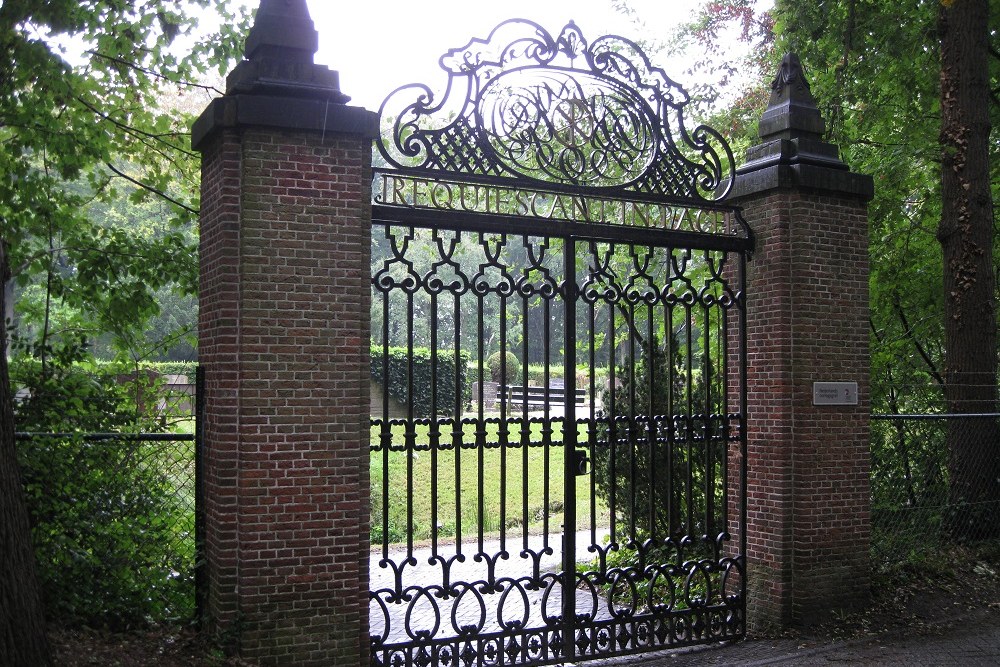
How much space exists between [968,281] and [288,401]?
7.86 meters

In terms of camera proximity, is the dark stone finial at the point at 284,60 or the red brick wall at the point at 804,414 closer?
the dark stone finial at the point at 284,60

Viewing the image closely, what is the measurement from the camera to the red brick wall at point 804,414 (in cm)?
794

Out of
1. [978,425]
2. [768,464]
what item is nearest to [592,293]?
[768,464]

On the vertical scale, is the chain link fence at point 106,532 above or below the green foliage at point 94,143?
below

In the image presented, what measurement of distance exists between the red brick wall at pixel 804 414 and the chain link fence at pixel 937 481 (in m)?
Answer: 1.84

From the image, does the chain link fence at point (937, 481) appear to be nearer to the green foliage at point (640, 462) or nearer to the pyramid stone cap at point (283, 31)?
the green foliage at point (640, 462)

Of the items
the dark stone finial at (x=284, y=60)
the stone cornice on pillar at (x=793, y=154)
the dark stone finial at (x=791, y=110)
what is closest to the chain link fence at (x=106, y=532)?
the dark stone finial at (x=284, y=60)

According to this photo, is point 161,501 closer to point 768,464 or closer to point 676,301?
point 676,301

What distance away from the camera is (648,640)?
25.2 ft

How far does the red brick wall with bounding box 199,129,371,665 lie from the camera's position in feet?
19.4

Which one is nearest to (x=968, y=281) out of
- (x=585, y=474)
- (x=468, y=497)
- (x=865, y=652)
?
(x=865, y=652)

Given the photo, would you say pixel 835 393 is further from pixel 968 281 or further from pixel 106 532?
pixel 106 532

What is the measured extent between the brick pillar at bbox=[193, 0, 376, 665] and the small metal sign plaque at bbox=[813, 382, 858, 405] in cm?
401

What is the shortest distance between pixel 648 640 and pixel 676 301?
284 cm
